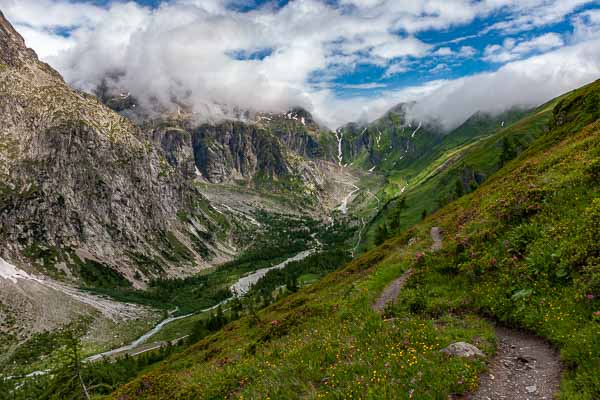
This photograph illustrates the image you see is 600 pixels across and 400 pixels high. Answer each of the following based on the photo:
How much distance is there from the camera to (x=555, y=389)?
10.8 metres

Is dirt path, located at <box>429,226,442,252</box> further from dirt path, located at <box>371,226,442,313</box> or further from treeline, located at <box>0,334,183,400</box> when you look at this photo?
treeline, located at <box>0,334,183,400</box>

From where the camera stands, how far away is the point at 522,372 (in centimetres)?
1238

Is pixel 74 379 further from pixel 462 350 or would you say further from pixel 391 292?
pixel 462 350

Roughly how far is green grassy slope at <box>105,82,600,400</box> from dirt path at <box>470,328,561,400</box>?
43 cm

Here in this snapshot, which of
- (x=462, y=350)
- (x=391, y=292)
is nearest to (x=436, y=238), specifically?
(x=391, y=292)

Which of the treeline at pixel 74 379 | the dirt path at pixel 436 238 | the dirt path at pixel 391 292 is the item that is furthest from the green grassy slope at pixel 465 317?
the treeline at pixel 74 379

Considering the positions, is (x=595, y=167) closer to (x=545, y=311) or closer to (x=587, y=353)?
(x=545, y=311)

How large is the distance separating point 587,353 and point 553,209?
12502 mm

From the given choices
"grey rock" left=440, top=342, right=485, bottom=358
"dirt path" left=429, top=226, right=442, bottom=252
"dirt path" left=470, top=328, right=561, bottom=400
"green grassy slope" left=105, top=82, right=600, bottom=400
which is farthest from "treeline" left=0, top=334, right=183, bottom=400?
"dirt path" left=470, top=328, right=561, bottom=400

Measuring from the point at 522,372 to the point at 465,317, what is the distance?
5.32 m

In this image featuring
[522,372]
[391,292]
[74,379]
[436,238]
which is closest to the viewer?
[522,372]

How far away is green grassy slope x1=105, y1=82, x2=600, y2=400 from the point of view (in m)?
12.3

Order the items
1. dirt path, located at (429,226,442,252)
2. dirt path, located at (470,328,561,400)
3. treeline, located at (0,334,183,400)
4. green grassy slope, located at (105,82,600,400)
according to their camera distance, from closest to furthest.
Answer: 1. dirt path, located at (470,328,561,400)
2. green grassy slope, located at (105,82,600,400)
3. dirt path, located at (429,226,442,252)
4. treeline, located at (0,334,183,400)

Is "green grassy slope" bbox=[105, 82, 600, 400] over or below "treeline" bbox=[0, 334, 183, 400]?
over
